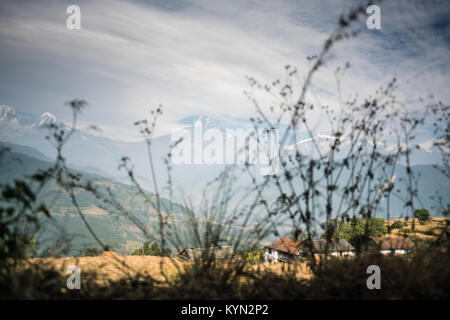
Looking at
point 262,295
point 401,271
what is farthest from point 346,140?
point 262,295

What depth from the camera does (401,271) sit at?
2275 mm

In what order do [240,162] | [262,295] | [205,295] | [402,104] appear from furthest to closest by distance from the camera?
1. [402,104]
2. [240,162]
3. [262,295]
4. [205,295]

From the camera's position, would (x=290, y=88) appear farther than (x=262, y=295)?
Yes

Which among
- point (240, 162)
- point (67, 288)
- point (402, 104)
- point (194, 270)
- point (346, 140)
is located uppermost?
point (402, 104)

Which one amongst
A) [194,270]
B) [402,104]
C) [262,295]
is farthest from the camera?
[402,104]

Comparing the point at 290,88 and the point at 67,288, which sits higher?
the point at 290,88

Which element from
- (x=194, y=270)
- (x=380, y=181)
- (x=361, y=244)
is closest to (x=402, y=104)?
(x=380, y=181)

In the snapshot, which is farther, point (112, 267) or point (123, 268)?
point (112, 267)

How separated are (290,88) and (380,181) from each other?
4.96ft

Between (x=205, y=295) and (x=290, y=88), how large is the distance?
2214 millimetres

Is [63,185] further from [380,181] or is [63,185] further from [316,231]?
[380,181]

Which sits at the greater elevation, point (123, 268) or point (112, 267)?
point (123, 268)

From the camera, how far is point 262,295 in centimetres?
220

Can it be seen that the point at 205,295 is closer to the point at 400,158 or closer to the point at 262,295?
the point at 262,295
